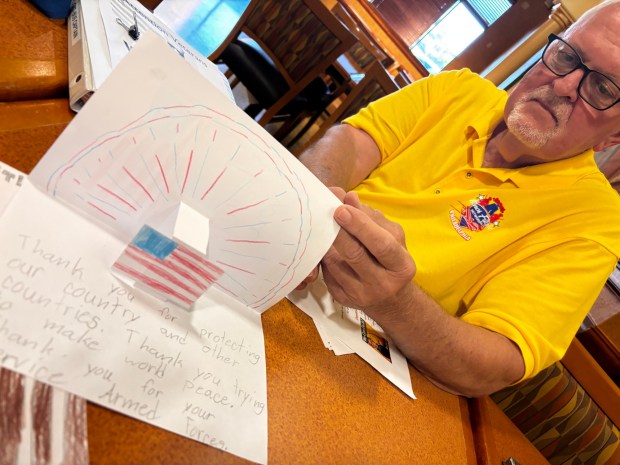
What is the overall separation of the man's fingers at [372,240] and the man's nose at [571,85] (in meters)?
A: 0.59

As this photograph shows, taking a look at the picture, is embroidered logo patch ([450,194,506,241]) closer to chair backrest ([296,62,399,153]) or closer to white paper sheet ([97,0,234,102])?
white paper sheet ([97,0,234,102])

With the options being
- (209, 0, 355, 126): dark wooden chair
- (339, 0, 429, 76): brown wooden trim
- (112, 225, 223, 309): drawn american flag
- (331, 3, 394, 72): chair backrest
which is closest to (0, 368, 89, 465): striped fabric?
(112, 225, 223, 309): drawn american flag

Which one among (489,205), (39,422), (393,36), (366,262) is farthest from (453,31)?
(39,422)

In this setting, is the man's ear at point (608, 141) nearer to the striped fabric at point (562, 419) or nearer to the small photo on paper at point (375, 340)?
the striped fabric at point (562, 419)

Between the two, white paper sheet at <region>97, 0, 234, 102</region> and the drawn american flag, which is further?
white paper sheet at <region>97, 0, 234, 102</region>

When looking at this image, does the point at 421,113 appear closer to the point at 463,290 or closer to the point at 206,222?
the point at 463,290

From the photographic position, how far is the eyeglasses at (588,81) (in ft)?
2.61

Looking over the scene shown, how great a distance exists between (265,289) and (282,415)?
132 millimetres

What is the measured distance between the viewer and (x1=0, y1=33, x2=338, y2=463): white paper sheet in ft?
1.01

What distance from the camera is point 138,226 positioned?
383 mm

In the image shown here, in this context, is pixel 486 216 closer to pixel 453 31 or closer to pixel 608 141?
pixel 608 141

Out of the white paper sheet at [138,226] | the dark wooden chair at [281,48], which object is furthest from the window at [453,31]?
the white paper sheet at [138,226]

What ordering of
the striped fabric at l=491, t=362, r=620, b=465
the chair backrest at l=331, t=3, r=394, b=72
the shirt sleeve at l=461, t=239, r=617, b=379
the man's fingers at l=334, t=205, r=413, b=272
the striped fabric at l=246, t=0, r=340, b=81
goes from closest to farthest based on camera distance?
the man's fingers at l=334, t=205, r=413, b=272
the shirt sleeve at l=461, t=239, r=617, b=379
the striped fabric at l=491, t=362, r=620, b=465
the striped fabric at l=246, t=0, r=340, b=81
the chair backrest at l=331, t=3, r=394, b=72

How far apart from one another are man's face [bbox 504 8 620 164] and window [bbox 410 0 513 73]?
12.2 ft
